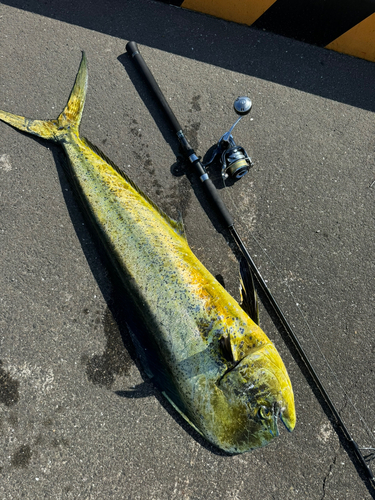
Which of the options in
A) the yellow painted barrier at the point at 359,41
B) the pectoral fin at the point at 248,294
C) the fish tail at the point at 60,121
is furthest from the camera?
the yellow painted barrier at the point at 359,41

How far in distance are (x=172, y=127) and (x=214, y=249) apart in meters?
1.33

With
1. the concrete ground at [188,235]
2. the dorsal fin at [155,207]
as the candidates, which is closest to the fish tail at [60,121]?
the concrete ground at [188,235]

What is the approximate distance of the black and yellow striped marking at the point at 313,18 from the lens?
10.0 feet

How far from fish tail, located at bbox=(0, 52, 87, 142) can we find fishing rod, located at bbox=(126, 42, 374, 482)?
2.31 feet

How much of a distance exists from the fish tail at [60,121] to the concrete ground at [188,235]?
115mm

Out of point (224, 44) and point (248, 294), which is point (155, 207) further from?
point (224, 44)

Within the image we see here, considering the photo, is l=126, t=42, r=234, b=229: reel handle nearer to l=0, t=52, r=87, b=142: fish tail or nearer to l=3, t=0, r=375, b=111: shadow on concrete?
l=3, t=0, r=375, b=111: shadow on concrete

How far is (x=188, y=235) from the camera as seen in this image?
117 inches

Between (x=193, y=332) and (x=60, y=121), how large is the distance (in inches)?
95.8

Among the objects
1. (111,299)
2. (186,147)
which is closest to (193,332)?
(111,299)

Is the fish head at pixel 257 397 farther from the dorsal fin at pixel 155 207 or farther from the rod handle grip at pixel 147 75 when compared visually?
the rod handle grip at pixel 147 75

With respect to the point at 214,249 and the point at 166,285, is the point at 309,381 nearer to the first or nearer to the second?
the point at 214,249

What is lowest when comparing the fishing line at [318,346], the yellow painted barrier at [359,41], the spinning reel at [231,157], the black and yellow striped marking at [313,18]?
the fishing line at [318,346]

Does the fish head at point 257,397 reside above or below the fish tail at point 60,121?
below
